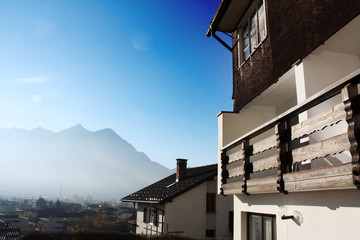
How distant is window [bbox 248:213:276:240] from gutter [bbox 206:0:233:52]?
227 inches

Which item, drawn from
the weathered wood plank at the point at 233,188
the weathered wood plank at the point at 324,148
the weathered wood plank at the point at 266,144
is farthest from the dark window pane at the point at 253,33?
the weathered wood plank at the point at 324,148

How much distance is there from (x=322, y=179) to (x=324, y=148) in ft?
1.27

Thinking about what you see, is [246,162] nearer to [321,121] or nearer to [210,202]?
[321,121]

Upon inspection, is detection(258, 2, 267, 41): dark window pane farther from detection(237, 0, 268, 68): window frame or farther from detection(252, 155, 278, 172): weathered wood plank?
detection(252, 155, 278, 172): weathered wood plank

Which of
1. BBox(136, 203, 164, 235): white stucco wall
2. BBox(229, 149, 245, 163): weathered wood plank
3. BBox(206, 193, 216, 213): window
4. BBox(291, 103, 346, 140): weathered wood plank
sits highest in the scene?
BBox(291, 103, 346, 140): weathered wood plank

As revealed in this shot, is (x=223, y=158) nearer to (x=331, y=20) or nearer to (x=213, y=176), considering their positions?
(x=331, y=20)

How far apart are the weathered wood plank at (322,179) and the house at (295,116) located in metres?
0.01

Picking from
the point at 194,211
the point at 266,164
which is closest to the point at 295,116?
the point at 266,164

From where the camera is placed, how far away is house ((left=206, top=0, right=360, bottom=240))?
142 inches

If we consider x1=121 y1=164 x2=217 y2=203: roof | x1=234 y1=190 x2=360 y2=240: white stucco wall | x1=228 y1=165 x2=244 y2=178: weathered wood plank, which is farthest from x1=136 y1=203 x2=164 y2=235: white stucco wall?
x1=234 y1=190 x2=360 y2=240: white stucco wall

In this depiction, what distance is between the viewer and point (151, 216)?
24641mm

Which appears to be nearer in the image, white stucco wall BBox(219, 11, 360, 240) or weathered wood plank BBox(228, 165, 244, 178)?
white stucco wall BBox(219, 11, 360, 240)

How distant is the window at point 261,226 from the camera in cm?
608

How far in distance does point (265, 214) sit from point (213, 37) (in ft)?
21.1
